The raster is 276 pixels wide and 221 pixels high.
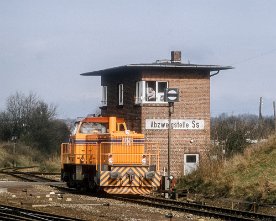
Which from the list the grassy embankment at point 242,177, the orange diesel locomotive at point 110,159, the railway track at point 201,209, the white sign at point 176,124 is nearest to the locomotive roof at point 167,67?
the white sign at point 176,124

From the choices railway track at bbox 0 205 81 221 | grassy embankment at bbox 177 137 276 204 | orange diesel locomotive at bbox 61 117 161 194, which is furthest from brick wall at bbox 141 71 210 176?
railway track at bbox 0 205 81 221

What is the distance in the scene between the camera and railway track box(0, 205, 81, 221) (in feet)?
60.3

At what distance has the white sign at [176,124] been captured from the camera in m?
36.3

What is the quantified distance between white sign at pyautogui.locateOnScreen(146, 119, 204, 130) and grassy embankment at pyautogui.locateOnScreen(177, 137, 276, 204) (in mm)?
5121

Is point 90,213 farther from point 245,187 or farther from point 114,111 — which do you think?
point 114,111

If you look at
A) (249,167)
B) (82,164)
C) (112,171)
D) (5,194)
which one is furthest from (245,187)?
(5,194)

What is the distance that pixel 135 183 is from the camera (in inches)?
1045

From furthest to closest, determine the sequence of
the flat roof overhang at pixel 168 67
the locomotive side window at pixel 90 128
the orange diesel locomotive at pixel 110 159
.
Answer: the flat roof overhang at pixel 168 67 < the locomotive side window at pixel 90 128 < the orange diesel locomotive at pixel 110 159

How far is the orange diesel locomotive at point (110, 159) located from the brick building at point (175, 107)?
716cm

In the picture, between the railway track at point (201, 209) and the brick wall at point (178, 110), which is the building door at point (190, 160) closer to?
the brick wall at point (178, 110)

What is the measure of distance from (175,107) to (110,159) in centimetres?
1054

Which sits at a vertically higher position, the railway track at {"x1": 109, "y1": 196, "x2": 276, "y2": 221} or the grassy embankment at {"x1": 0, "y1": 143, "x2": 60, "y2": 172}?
the grassy embankment at {"x1": 0, "y1": 143, "x2": 60, "y2": 172}

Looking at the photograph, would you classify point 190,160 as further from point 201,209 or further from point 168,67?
point 201,209

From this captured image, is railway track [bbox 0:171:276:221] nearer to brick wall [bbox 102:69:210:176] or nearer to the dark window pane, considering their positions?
brick wall [bbox 102:69:210:176]
